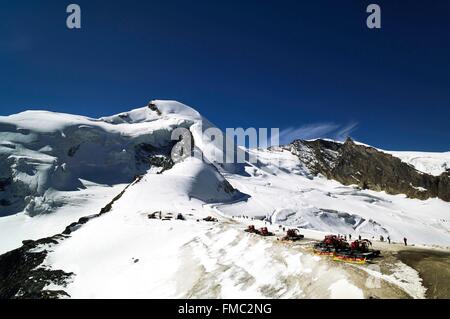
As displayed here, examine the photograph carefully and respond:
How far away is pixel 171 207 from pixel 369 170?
132627 mm

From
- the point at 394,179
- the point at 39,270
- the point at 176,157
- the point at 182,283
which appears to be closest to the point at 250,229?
the point at 182,283

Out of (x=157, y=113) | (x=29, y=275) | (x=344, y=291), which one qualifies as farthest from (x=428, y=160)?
(x=29, y=275)

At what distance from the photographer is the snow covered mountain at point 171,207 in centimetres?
2892

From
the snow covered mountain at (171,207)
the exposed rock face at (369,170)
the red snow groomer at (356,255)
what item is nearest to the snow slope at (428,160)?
the snow covered mountain at (171,207)

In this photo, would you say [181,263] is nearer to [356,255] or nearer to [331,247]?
[331,247]

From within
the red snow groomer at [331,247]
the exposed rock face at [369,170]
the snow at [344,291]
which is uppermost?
the snow at [344,291]

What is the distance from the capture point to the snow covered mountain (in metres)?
28.9

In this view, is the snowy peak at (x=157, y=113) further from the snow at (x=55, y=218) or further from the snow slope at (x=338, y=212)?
the snow at (x=55, y=218)

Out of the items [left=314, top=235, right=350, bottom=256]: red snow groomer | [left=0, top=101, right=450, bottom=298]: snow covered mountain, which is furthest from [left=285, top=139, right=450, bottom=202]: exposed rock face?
[left=314, top=235, right=350, bottom=256]: red snow groomer

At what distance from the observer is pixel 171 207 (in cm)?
6266

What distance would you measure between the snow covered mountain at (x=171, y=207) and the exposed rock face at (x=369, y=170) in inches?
21.2

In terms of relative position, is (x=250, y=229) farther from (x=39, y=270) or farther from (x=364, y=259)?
(x=39, y=270)

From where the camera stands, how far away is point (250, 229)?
39250mm

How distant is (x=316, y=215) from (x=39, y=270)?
6693 cm
